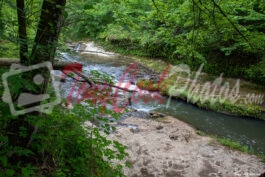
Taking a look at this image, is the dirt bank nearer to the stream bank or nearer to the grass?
the stream bank

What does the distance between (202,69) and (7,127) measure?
1203cm

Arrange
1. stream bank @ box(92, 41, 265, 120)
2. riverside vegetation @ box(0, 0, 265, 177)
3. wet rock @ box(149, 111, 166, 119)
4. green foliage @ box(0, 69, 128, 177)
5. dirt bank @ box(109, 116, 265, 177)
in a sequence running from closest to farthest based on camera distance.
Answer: riverside vegetation @ box(0, 0, 265, 177)
green foliage @ box(0, 69, 128, 177)
dirt bank @ box(109, 116, 265, 177)
wet rock @ box(149, 111, 166, 119)
stream bank @ box(92, 41, 265, 120)

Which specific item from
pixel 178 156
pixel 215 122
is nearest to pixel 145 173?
pixel 178 156

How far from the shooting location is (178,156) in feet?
17.3

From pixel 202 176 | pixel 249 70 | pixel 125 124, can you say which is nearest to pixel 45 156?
pixel 202 176

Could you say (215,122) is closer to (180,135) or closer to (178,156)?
(180,135)

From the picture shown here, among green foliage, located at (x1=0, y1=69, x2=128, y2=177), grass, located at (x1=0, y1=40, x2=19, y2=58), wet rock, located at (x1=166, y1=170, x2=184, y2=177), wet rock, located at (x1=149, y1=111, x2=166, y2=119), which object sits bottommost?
wet rock, located at (x1=149, y1=111, x2=166, y2=119)

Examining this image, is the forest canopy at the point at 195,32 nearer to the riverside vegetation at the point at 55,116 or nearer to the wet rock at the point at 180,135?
the riverside vegetation at the point at 55,116

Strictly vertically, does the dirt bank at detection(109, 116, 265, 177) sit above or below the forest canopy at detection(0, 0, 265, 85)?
below

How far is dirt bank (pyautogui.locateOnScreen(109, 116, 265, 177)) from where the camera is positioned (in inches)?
185

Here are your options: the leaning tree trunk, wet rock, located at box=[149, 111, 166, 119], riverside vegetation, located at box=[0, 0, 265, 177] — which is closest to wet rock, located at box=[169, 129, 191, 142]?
wet rock, located at box=[149, 111, 166, 119]

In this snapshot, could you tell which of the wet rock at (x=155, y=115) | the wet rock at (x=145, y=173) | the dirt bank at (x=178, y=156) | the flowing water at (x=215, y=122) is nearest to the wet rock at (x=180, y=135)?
the dirt bank at (x=178, y=156)

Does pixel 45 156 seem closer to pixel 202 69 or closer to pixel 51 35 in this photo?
A: pixel 51 35

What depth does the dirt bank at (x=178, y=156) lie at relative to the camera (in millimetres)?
4695
